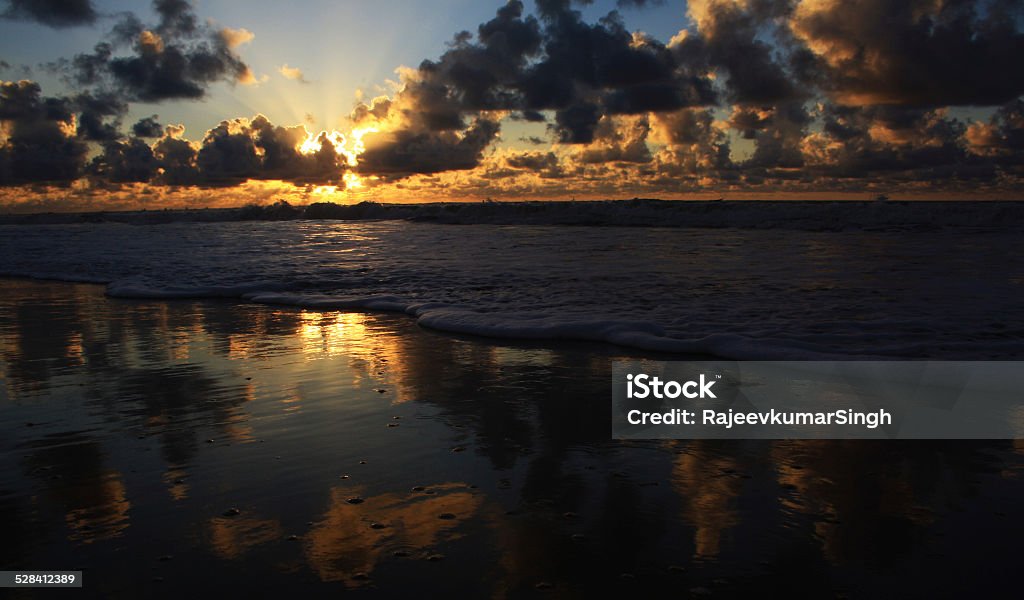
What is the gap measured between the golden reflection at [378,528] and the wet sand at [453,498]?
12mm

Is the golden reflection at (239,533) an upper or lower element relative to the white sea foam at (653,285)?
lower

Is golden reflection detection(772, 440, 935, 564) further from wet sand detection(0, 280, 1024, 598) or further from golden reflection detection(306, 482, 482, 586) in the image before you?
golden reflection detection(306, 482, 482, 586)

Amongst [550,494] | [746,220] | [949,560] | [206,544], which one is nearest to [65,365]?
[206,544]

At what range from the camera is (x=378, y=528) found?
10.8ft

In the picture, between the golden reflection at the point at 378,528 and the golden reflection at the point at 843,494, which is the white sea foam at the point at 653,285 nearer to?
the golden reflection at the point at 843,494

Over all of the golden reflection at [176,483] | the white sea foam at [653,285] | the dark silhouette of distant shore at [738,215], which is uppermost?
the dark silhouette of distant shore at [738,215]

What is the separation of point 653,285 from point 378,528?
9.49 m

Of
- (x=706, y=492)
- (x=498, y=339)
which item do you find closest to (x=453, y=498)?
(x=706, y=492)

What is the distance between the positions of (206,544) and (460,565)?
1153 mm

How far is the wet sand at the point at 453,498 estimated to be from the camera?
2887 mm

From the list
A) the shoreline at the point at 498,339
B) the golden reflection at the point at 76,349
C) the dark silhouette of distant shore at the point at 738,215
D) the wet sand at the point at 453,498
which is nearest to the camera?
the wet sand at the point at 453,498

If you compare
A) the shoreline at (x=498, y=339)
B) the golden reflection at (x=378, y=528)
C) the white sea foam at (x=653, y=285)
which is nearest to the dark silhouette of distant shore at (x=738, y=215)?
the white sea foam at (x=653, y=285)

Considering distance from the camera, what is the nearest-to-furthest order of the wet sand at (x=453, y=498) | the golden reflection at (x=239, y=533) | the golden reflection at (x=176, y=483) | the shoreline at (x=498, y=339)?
1. the wet sand at (x=453, y=498)
2. the golden reflection at (x=239, y=533)
3. the golden reflection at (x=176, y=483)
4. the shoreline at (x=498, y=339)

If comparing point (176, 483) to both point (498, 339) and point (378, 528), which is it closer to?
point (378, 528)
